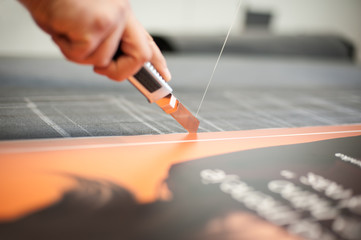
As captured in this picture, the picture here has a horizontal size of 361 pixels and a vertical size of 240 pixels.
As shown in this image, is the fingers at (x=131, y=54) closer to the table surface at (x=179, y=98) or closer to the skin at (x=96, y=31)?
the skin at (x=96, y=31)

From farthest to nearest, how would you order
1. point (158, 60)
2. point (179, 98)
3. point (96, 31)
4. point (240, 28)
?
1. point (240, 28)
2. point (179, 98)
3. point (158, 60)
4. point (96, 31)

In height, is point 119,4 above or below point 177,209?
above

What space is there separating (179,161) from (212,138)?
11 cm

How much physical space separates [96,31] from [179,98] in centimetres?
47

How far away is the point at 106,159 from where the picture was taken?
0.42 metres

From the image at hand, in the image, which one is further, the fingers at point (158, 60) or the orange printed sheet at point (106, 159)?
the fingers at point (158, 60)

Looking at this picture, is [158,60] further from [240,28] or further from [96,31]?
[240,28]

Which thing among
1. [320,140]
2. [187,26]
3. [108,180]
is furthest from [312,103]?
[187,26]

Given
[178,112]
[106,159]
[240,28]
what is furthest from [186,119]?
[240,28]

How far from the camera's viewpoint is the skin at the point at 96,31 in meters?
0.35

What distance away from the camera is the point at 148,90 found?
462 mm

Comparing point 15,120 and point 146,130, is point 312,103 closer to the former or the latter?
point 146,130

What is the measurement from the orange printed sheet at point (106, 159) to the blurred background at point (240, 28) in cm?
52

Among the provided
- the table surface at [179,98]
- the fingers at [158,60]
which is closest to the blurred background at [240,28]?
the table surface at [179,98]
